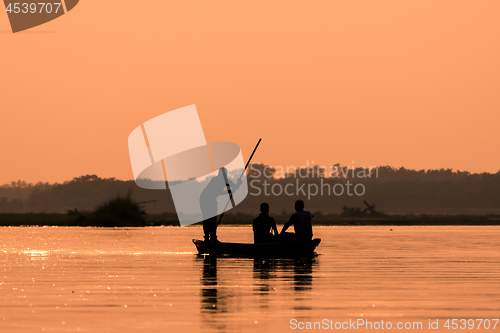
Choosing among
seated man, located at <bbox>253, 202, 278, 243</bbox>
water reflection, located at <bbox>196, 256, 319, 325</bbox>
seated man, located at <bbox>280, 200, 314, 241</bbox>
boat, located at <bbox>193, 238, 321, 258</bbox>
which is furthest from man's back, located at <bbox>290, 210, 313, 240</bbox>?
seated man, located at <bbox>253, 202, 278, 243</bbox>

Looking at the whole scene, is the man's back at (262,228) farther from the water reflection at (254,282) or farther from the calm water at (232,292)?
the calm water at (232,292)

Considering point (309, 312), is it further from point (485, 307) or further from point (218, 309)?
point (485, 307)

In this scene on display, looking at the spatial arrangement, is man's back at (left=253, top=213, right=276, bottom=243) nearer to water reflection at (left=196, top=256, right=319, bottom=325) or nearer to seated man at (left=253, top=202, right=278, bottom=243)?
seated man at (left=253, top=202, right=278, bottom=243)

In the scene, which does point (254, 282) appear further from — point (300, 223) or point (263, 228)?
point (263, 228)

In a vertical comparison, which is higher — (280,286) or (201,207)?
(201,207)

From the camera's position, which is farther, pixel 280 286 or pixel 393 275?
pixel 393 275

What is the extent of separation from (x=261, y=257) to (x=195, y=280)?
7523mm

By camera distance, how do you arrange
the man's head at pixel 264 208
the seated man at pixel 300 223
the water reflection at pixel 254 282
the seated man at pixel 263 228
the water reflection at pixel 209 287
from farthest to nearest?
the seated man at pixel 263 228, the man's head at pixel 264 208, the seated man at pixel 300 223, the water reflection at pixel 254 282, the water reflection at pixel 209 287

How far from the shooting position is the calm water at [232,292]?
35.8ft

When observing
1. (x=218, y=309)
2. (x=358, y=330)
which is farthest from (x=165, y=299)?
(x=358, y=330)

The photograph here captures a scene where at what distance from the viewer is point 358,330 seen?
33.6 ft

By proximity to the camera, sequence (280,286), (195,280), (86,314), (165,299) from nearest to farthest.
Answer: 1. (86,314)
2. (165,299)
3. (280,286)
4. (195,280)

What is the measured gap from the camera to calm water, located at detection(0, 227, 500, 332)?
35.8 feet

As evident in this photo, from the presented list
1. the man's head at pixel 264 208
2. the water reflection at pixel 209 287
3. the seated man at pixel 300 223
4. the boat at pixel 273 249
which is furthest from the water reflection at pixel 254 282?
the man's head at pixel 264 208
